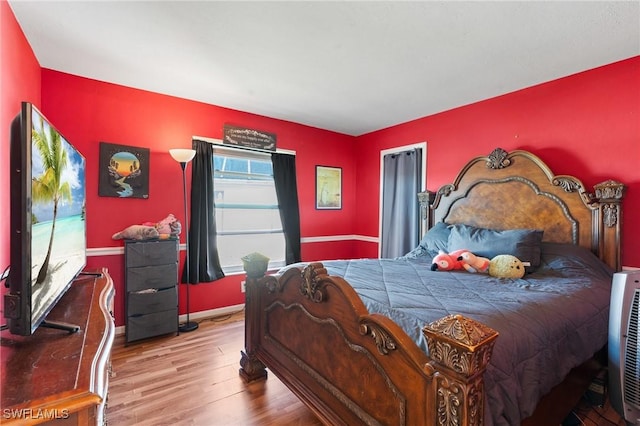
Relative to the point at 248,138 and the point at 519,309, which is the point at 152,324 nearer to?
the point at 248,138

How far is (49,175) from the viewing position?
1.13 m

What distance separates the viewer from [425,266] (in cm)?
254

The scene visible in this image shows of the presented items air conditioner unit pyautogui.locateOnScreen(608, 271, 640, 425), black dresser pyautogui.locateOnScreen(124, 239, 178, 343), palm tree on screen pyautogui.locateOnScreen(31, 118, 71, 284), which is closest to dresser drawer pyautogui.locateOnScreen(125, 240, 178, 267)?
black dresser pyautogui.locateOnScreen(124, 239, 178, 343)

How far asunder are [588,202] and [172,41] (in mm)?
3329

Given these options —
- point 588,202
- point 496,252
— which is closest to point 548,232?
point 588,202

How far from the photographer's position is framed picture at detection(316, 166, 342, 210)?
4270 millimetres

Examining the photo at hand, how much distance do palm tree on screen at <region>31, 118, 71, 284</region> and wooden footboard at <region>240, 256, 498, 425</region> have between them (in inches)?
43.9

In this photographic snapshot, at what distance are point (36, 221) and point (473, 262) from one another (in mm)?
2512

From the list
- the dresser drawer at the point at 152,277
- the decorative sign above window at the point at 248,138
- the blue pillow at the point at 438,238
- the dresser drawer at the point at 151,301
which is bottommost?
the dresser drawer at the point at 151,301

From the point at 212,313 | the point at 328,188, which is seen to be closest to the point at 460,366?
the point at 212,313

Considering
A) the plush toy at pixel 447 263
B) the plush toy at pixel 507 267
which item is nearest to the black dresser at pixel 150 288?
the plush toy at pixel 447 263

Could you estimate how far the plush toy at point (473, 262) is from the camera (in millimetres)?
2250

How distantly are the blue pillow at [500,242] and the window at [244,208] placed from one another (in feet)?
7.21

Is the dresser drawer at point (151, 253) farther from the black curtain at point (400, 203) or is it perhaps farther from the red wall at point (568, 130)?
the red wall at point (568, 130)
